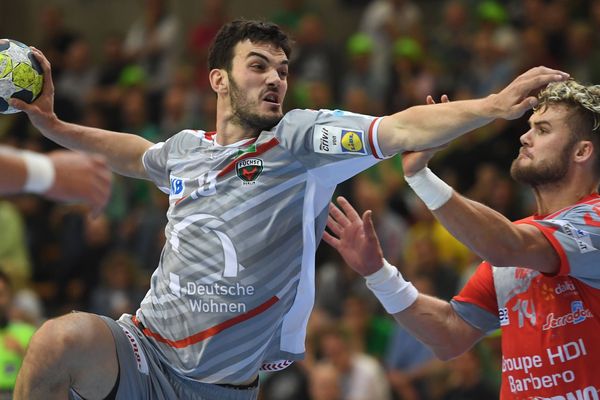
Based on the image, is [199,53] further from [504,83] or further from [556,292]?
[556,292]

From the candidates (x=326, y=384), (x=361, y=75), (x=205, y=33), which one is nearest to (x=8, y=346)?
(x=326, y=384)

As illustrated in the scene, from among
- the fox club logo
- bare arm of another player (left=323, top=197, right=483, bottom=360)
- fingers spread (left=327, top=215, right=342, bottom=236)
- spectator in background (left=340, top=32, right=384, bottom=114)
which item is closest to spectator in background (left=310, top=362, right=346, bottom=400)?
bare arm of another player (left=323, top=197, right=483, bottom=360)

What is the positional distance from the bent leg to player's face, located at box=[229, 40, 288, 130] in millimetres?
1450

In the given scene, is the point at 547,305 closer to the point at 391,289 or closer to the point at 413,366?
the point at 391,289

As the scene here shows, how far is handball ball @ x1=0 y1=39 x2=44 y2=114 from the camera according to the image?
255 inches

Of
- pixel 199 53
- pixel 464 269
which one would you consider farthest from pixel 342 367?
pixel 199 53

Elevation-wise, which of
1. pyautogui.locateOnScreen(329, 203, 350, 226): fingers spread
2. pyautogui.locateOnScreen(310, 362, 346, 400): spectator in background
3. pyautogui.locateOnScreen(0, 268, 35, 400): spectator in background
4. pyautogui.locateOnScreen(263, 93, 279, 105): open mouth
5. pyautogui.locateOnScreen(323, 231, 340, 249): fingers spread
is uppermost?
pyautogui.locateOnScreen(263, 93, 279, 105): open mouth

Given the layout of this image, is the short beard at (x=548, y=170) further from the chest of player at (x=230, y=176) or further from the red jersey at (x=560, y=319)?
the chest of player at (x=230, y=176)

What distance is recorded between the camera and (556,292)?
246 inches

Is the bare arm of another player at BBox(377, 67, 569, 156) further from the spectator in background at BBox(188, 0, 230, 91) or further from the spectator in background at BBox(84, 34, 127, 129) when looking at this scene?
the spectator in background at BBox(84, 34, 127, 129)

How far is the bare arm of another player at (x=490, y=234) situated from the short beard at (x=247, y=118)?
0.81 m

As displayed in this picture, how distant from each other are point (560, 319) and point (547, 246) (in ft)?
1.46

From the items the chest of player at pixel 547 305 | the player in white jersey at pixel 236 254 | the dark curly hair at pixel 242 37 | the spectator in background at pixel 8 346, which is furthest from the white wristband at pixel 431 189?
the spectator in background at pixel 8 346

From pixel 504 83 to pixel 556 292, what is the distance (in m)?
7.00
